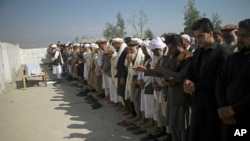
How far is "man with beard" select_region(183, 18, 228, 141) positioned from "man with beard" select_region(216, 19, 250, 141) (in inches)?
8.6

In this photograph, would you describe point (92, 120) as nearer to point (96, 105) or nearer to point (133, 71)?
point (96, 105)

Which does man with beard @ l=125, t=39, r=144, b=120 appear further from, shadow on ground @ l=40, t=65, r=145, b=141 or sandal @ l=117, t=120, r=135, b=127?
shadow on ground @ l=40, t=65, r=145, b=141

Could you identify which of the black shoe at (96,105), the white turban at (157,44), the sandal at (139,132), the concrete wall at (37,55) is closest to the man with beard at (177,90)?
the white turban at (157,44)

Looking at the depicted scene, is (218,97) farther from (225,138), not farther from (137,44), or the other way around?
(137,44)

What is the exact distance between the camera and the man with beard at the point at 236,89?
2.50 metres

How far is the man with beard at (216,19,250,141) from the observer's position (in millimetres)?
2498

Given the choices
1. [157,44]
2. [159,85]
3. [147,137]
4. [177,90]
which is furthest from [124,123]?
[177,90]

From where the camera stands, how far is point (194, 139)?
3.15 m

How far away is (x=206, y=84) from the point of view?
2977 mm

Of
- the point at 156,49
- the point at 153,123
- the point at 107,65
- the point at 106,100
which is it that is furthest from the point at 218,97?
the point at 106,100

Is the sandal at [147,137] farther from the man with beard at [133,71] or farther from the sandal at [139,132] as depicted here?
the man with beard at [133,71]

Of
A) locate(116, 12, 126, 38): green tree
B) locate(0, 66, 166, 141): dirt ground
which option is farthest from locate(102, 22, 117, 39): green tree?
locate(0, 66, 166, 141): dirt ground

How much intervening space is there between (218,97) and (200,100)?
1.12 feet

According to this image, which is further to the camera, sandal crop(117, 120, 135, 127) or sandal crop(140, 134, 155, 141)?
sandal crop(117, 120, 135, 127)
